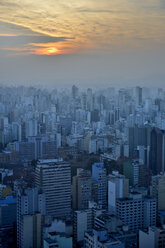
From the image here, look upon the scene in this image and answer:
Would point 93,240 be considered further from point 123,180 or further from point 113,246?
point 123,180

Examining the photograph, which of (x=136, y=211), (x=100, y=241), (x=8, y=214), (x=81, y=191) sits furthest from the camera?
(x=81, y=191)

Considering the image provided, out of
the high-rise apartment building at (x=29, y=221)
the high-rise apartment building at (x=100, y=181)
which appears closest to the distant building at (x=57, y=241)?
the high-rise apartment building at (x=29, y=221)

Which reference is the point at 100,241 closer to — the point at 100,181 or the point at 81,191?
the point at 81,191

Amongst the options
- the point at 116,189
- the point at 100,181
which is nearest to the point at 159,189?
the point at 116,189

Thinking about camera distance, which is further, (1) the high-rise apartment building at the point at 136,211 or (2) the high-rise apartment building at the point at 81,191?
(2) the high-rise apartment building at the point at 81,191

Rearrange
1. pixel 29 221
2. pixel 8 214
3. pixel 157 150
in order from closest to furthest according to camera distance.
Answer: pixel 29 221
pixel 8 214
pixel 157 150

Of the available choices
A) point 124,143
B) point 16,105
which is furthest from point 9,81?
point 124,143

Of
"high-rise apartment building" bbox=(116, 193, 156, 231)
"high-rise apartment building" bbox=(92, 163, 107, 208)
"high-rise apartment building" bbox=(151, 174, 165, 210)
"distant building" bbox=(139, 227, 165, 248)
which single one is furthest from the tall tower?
"distant building" bbox=(139, 227, 165, 248)

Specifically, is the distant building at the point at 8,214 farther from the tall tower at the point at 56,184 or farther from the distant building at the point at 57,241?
the distant building at the point at 57,241
